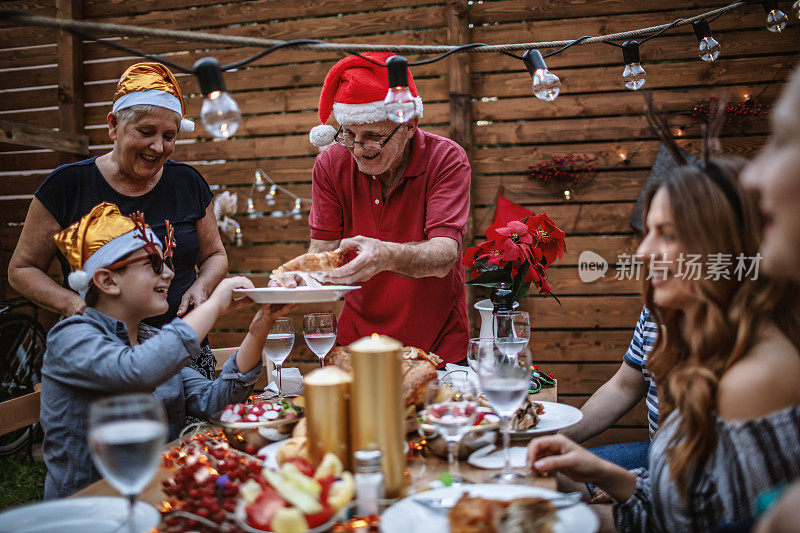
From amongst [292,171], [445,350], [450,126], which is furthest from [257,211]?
[445,350]

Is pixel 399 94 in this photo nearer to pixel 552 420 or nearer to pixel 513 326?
pixel 513 326

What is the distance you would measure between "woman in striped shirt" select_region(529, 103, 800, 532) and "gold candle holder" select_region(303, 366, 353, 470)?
454mm

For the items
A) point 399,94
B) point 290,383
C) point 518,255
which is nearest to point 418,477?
point 290,383

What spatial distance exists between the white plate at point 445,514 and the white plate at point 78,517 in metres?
0.43

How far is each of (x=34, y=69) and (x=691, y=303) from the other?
6026 mm

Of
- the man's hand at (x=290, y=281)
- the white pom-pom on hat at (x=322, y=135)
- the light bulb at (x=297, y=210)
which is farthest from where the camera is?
the light bulb at (x=297, y=210)

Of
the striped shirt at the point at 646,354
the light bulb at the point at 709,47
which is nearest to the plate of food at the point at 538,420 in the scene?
the striped shirt at the point at 646,354

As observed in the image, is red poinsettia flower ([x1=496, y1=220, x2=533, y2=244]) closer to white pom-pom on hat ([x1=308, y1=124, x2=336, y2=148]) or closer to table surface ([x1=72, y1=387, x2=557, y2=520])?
white pom-pom on hat ([x1=308, y1=124, x2=336, y2=148])

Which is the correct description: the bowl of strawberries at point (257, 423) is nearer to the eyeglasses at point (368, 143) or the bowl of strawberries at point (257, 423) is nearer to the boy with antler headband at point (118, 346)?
the boy with antler headband at point (118, 346)

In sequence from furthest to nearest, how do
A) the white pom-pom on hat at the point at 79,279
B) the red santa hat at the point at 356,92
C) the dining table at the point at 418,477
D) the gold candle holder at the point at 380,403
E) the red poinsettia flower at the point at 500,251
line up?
the red santa hat at the point at 356,92, the red poinsettia flower at the point at 500,251, the white pom-pom on hat at the point at 79,279, the dining table at the point at 418,477, the gold candle holder at the point at 380,403

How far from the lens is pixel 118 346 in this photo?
1608mm

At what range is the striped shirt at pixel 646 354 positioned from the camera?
198 cm

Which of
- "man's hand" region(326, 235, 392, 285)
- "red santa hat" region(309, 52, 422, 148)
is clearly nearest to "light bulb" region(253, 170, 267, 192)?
"red santa hat" region(309, 52, 422, 148)

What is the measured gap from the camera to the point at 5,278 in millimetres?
5293
